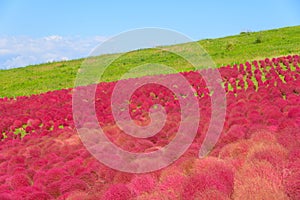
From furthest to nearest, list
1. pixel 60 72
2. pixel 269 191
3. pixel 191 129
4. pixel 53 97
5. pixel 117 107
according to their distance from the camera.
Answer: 1. pixel 60 72
2. pixel 53 97
3. pixel 117 107
4. pixel 191 129
5. pixel 269 191

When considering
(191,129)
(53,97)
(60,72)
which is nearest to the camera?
(191,129)

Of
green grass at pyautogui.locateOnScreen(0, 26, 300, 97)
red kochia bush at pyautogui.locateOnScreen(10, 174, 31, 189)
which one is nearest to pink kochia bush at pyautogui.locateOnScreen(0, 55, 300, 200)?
red kochia bush at pyautogui.locateOnScreen(10, 174, 31, 189)

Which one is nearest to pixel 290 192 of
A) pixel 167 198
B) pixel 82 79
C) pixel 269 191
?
pixel 269 191

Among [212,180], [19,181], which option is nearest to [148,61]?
[19,181]

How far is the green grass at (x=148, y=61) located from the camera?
2139 cm

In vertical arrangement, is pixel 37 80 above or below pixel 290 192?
above

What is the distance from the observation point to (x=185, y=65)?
23172 mm

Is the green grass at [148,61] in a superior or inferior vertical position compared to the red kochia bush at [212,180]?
superior

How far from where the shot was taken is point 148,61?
27.8 m

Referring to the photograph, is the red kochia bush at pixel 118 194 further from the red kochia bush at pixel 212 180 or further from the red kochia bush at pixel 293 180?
the red kochia bush at pixel 293 180

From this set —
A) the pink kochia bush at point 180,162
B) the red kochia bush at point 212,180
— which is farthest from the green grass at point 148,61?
the red kochia bush at point 212,180

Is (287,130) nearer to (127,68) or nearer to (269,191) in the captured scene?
(269,191)

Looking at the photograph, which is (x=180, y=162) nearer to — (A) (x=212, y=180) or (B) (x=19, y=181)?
(A) (x=212, y=180)

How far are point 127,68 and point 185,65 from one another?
4303mm
